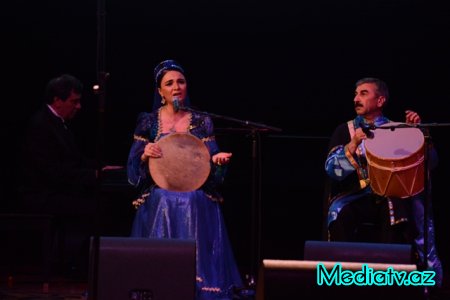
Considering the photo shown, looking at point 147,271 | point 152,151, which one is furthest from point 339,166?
point 147,271

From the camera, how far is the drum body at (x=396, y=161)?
16.1 feet

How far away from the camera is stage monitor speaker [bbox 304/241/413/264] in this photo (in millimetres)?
3639

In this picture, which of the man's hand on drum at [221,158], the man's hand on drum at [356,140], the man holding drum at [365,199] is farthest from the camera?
the man holding drum at [365,199]

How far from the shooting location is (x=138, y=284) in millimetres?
3518

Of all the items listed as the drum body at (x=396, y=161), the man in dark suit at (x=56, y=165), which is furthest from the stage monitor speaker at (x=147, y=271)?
the man in dark suit at (x=56, y=165)

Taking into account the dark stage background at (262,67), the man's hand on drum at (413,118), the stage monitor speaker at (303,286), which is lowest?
the stage monitor speaker at (303,286)

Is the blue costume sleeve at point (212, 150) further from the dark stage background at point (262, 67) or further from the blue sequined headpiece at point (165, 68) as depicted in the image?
the dark stage background at point (262, 67)

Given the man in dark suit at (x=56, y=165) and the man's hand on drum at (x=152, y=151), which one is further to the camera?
the man in dark suit at (x=56, y=165)

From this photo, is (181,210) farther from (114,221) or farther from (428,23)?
(428,23)

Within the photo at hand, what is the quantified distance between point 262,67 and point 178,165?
2.47m

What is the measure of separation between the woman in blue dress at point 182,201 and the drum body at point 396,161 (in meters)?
0.90

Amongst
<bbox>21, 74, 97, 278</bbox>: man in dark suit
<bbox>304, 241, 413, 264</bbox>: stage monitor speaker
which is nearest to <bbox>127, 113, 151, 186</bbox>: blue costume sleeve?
<bbox>21, 74, 97, 278</bbox>: man in dark suit

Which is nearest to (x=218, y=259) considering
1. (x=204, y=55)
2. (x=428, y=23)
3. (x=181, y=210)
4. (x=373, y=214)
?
(x=181, y=210)

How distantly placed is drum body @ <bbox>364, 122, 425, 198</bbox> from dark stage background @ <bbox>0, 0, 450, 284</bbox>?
1790 mm
